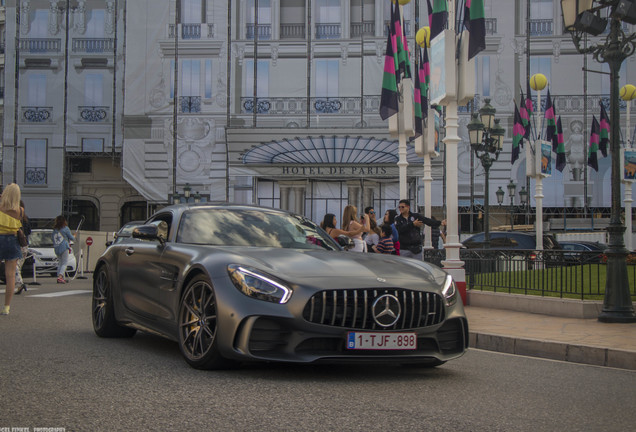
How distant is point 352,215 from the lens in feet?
47.6

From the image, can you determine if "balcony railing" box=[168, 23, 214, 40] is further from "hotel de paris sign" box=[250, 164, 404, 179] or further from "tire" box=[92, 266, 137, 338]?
"tire" box=[92, 266, 137, 338]

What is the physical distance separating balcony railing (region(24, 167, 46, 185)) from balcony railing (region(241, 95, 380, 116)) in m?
10.9

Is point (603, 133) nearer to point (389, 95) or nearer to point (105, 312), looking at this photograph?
point (389, 95)

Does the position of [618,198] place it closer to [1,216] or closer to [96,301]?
[96,301]

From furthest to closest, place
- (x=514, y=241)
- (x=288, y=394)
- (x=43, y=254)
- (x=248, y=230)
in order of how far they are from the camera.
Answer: (x=43, y=254) < (x=514, y=241) < (x=248, y=230) < (x=288, y=394)

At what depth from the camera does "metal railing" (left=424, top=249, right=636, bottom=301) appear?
12289 mm

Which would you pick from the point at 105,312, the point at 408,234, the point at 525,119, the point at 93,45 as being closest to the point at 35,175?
the point at 93,45

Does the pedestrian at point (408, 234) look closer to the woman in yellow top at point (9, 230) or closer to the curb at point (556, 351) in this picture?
the curb at point (556, 351)

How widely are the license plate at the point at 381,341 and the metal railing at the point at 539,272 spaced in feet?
23.0

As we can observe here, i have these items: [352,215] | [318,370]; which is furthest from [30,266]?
[318,370]

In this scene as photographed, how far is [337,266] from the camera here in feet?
19.7

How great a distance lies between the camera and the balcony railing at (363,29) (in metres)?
39.5

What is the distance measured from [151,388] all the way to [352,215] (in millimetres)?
9584

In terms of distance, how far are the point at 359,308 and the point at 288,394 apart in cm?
90
